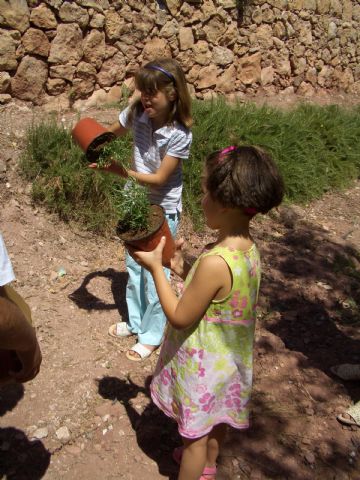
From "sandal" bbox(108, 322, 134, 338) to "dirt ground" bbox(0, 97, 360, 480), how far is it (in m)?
0.05

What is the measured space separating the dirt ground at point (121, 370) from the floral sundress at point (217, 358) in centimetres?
63

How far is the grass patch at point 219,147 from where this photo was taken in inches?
153

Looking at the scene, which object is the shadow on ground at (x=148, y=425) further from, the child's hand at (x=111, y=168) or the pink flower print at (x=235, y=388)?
the child's hand at (x=111, y=168)

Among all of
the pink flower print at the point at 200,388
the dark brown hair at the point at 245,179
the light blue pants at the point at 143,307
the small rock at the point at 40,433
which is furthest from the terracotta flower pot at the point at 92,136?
the small rock at the point at 40,433

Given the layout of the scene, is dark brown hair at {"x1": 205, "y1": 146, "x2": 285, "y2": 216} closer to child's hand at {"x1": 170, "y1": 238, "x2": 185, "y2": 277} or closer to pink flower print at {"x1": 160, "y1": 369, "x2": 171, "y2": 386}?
child's hand at {"x1": 170, "y1": 238, "x2": 185, "y2": 277}

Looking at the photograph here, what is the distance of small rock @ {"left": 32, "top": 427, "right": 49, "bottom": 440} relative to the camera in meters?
2.23

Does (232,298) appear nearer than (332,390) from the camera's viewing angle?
Yes

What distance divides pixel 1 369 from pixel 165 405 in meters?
0.62

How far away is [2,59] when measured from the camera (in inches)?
166

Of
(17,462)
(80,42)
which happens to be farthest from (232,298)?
(80,42)

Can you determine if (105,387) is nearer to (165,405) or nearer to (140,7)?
(165,405)

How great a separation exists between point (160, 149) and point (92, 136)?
0.34 metres

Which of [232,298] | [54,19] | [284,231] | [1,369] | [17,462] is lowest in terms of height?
[284,231]

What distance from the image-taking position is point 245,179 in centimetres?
143
